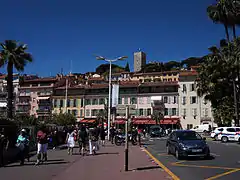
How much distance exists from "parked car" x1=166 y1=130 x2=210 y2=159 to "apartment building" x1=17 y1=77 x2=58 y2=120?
63.0m

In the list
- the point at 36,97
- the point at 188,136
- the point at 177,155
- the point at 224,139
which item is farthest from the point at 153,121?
the point at 177,155

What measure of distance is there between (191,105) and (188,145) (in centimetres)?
5065

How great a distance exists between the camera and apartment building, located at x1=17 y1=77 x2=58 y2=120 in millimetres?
76875

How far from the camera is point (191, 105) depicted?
64562 millimetres

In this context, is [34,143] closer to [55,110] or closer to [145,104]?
[145,104]

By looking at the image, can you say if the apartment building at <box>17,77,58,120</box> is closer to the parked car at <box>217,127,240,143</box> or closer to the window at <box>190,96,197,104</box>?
the window at <box>190,96,197,104</box>

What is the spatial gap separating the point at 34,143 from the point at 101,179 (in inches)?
519

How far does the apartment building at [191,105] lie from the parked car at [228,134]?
100 feet

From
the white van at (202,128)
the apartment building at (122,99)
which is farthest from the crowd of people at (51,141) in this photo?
the apartment building at (122,99)

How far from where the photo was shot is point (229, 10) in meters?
40.5

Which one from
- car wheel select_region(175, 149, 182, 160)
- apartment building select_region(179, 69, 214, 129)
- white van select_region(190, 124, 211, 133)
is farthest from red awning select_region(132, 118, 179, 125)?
car wheel select_region(175, 149, 182, 160)

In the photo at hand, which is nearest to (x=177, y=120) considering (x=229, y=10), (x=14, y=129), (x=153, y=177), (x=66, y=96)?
(x=66, y=96)

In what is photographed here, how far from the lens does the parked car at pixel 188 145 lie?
592 inches

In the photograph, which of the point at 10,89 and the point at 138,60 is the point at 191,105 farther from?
the point at 138,60
